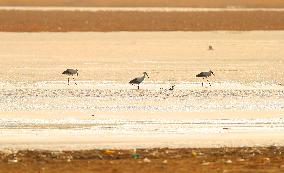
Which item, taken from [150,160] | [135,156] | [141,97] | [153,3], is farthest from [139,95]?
[153,3]

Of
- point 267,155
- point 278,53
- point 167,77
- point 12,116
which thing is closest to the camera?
point 267,155

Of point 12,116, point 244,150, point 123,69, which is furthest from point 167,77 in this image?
point 244,150

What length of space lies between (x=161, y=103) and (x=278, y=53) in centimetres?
1307

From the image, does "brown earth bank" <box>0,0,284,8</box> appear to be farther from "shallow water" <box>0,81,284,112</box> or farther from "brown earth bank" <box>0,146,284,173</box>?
"brown earth bank" <box>0,146,284,173</box>

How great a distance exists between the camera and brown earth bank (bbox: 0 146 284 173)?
12695 millimetres

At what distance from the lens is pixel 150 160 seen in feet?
43.9

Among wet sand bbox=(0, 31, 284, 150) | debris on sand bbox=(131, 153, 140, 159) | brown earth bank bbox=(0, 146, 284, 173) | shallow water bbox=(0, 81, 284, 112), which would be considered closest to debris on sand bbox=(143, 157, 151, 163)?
brown earth bank bbox=(0, 146, 284, 173)

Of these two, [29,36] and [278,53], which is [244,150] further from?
A: [29,36]

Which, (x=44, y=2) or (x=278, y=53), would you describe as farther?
(x=44, y=2)

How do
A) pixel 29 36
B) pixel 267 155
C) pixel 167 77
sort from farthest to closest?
1. pixel 29 36
2. pixel 167 77
3. pixel 267 155

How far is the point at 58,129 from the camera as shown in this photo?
53.4 feet

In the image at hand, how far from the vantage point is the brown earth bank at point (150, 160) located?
41.7 feet

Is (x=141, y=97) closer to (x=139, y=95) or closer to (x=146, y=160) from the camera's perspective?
(x=139, y=95)

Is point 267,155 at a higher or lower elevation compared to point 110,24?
lower
